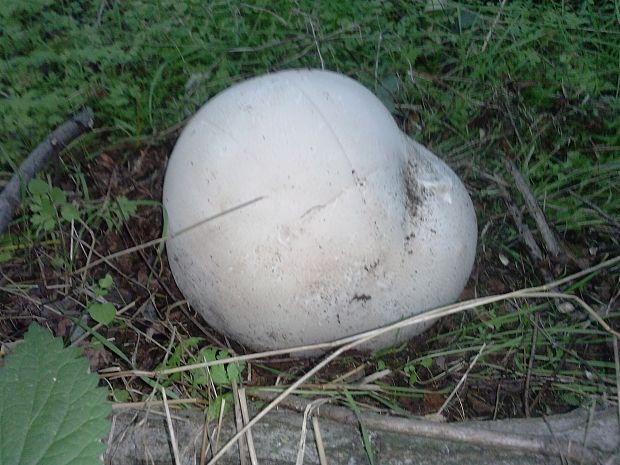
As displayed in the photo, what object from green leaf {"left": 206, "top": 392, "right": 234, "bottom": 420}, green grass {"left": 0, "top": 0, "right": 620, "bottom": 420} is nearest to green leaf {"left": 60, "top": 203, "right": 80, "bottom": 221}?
green grass {"left": 0, "top": 0, "right": 620, "bottom": 420}

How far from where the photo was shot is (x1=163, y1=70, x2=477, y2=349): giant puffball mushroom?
169 cm

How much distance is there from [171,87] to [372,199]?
121cm

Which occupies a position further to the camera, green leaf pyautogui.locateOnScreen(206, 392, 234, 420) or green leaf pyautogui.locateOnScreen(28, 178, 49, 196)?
green leaf pyautogui.locateOnScreen(28, 178, 49, 196)

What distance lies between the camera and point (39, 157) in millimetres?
2254

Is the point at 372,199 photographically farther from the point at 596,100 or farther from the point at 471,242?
the point at 596,100

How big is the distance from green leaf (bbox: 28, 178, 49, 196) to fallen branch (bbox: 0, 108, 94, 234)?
20mm

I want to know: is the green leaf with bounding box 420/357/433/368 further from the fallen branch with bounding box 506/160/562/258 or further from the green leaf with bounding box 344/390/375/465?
the fallen branch with bounding box 506/160/562/258

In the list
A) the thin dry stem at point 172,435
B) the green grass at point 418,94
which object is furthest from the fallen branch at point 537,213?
the thin dry stem at point 172,435

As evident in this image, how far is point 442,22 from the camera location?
2.98 metres

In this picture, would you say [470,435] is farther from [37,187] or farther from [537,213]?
[37,187]

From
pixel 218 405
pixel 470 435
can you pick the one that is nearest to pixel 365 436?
pixel 470 435

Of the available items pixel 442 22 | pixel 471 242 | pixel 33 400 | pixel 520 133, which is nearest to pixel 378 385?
pixel 471 242

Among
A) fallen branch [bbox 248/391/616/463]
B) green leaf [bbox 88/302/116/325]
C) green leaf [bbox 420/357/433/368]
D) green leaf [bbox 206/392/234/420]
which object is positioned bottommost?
green leaf [bbox 420/357/433/368]

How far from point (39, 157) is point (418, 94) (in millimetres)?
→ 1425
